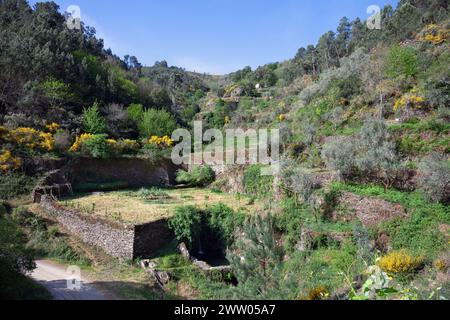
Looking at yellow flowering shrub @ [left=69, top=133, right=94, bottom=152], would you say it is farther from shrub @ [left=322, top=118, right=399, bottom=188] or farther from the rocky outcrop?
the rocky outcrop

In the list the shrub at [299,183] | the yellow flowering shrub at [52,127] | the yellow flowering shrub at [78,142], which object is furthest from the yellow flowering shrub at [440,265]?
the yellow flowering shrub at [52,127]

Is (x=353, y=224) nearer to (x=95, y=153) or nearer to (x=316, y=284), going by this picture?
(x=316, y=284)

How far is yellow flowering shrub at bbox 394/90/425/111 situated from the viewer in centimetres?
2262

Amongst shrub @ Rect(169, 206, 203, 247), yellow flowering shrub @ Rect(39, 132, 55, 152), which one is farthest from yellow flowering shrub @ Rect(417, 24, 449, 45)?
yellow flowering shrub @ Rect(39, 132, 55, 152)

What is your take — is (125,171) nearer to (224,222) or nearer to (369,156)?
(224,222)

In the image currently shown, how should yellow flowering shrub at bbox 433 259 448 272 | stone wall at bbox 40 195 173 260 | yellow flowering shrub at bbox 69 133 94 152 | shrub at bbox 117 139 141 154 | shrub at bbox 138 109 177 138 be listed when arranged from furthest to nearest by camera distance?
shrub at bbox 138 109 177 138
shrub at bbox 117 139 141 154
yellow flowering shrub at bbox 69 133 94 152
stone wall at bbox 40 195 173 260
yellow flowering shrub at bbox 433 259 448 272

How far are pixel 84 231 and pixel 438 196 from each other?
14.8 meters

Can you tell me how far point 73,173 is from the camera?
23312 mm

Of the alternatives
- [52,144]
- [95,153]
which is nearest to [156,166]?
[95,153]

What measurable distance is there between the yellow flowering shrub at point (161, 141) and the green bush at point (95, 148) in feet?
15.2

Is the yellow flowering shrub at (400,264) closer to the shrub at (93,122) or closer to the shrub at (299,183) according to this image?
the shrub at (299,183)

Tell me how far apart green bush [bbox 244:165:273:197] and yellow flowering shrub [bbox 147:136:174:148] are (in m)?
10.1

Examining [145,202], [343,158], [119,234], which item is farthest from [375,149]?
[145,202]
